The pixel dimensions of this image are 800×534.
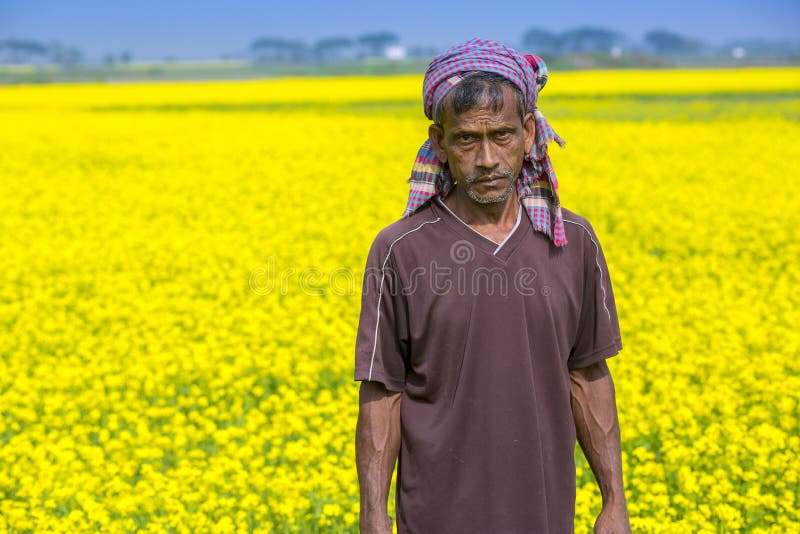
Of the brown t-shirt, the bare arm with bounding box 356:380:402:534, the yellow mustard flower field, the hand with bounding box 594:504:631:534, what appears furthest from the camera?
the yellow mustard flower field

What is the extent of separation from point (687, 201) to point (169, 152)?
1108 centimetres

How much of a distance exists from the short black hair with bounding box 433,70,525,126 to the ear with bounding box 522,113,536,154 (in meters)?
0.11

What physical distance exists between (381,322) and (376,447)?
0.31 meters

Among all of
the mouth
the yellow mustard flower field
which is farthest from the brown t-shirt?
the yellow mustard flower field

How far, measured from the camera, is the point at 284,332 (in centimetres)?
725

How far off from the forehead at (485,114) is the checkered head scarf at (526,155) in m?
0.03

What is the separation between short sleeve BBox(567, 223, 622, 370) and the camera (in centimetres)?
227

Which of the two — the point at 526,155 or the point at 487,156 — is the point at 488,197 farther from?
the point at 526,155

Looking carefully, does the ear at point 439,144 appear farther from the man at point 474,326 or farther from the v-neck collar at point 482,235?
the v-neck collar at point 482,235

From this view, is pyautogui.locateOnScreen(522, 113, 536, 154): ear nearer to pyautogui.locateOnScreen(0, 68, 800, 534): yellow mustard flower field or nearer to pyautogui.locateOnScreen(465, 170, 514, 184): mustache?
pyautogui.locateOnScreen(465, 170, 514, 184): mustache

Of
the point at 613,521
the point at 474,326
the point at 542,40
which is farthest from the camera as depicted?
the point at 542,40

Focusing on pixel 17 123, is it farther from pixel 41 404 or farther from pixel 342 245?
pixel 41 404

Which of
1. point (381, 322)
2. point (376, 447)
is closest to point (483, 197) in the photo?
point (381, 322)

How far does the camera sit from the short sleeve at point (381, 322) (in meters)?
2.15
